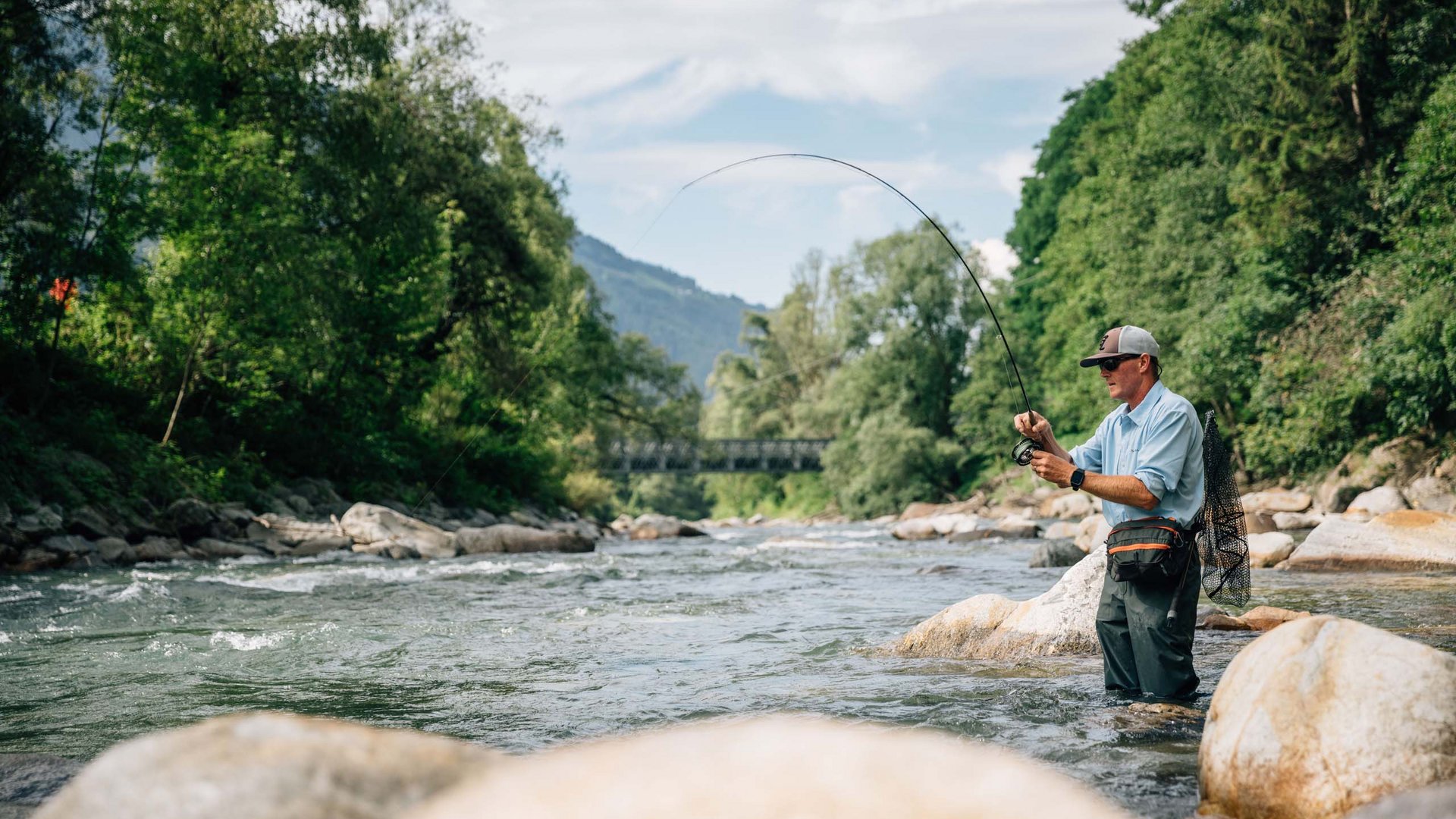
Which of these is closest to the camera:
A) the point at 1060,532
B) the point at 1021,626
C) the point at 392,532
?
the point at 1021,626

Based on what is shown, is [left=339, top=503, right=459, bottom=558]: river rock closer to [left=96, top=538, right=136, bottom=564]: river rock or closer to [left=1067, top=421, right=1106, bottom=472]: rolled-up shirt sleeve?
[left=96, top=538, right=136, bottom=564]: river rock

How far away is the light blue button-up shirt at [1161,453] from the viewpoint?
15.3 ft

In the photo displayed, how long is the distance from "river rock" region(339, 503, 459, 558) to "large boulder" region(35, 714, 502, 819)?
16393 mm

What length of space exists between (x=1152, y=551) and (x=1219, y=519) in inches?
38.7

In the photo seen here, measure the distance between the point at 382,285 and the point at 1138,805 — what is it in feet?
78.0

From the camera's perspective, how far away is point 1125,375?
16.0 feet

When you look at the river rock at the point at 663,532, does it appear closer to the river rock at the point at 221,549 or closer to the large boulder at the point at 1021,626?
the river rock at the point at 221,549

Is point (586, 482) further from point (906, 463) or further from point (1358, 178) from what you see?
point (1358, 178)

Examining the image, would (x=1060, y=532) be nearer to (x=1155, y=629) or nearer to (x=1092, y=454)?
(x=1092, y=454)

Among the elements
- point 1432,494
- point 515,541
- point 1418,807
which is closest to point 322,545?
point 515,541

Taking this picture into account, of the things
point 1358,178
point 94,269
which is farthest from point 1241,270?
point 94,269

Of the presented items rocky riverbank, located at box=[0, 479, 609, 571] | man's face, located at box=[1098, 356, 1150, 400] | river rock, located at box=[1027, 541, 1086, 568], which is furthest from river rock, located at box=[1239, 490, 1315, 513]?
man's face, located at box=[1098, 356, 1150, 400]

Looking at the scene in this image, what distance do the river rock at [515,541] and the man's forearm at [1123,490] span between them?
1543cm

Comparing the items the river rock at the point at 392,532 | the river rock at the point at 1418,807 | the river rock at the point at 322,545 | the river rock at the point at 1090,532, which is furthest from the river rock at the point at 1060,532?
the river rock at the point at 1418,807
